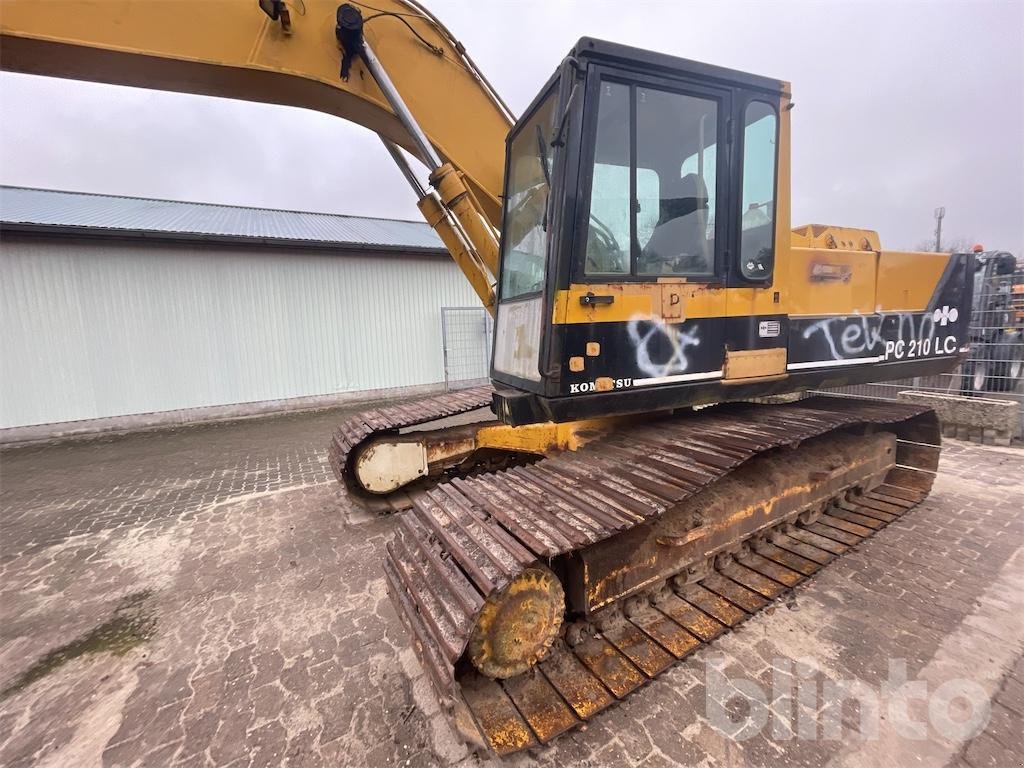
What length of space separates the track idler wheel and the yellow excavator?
0.01 m

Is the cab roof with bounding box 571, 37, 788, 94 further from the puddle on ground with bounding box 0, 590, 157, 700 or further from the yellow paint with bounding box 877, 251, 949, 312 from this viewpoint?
the puddle on ground with bounding box 0, 590, 157, 700

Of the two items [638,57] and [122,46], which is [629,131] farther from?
[122,46]

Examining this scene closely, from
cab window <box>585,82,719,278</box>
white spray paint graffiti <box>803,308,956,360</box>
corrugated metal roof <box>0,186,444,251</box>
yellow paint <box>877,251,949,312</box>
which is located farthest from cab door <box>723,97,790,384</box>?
corrugated metal roof <box>0,186,444,251</box>

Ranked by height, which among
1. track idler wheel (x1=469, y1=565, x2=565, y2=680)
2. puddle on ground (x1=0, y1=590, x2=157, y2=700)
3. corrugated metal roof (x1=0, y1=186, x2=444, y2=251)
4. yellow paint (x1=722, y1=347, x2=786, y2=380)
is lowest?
puddle on ground (x1=0, y1=590, x2=157, y2=700)

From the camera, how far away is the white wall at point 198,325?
24.8 ft

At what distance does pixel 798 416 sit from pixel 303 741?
3.50 meters

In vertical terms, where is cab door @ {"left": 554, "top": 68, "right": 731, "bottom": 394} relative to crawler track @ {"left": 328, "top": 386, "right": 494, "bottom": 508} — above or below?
above

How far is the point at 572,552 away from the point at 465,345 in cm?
928

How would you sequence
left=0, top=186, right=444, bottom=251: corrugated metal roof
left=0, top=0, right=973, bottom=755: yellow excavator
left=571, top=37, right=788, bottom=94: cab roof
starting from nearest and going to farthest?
left=0, top=0, right=973, bottom=755: yellow excavator
left=571, top=37, right=788, bottom=94: cab roof
left=0, top=186, right=444, bottom=251: corrugated metal roof

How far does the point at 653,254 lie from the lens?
238 centimetres

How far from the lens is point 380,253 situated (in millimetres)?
10031

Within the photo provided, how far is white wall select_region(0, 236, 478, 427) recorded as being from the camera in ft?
24.8

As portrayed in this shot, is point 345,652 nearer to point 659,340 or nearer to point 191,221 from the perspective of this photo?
point 659,340

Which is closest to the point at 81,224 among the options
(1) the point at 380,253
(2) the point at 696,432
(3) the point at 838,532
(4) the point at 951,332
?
(1) the point at 380,253
